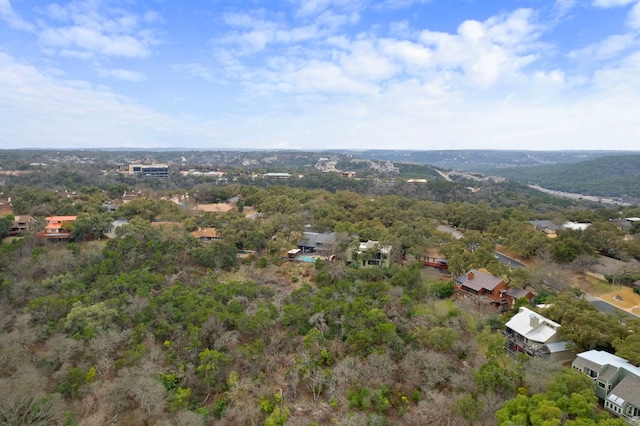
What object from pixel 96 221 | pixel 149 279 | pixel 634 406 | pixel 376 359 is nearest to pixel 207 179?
pixel 96 221

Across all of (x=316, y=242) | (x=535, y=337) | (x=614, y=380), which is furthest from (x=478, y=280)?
(x=316, y=242)

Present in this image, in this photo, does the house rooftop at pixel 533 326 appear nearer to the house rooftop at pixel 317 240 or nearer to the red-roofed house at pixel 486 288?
the red-roofed house at pixel 486 288

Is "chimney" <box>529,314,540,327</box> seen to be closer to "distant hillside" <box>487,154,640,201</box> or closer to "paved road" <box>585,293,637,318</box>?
"paved road" <box>585,293,637,318</box>

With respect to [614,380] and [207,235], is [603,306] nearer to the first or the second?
[614,380]

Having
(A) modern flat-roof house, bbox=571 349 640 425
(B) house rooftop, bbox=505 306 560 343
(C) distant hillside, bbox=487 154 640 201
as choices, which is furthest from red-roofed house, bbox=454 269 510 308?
(C) distant hillside, bbox=487 154 640 201

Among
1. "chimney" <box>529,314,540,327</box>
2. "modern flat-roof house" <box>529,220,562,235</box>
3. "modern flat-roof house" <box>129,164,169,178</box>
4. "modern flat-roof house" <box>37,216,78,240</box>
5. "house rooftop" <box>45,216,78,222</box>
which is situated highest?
"modern flat-roof house" <box>129,164,169,178</box>

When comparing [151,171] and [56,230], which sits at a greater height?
[151,171]

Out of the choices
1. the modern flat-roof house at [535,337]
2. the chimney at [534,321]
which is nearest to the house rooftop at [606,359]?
the modern flat-roof house at [535,337]
